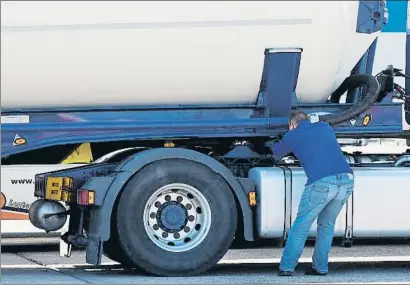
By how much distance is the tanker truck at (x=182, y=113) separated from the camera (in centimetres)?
1041

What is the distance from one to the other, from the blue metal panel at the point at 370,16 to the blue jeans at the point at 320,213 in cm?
138

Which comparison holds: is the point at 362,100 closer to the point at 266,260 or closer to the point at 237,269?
the point at 237,269

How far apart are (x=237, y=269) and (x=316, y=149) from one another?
5.57 feet

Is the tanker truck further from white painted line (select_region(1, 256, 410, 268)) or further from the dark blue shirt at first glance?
white painted line (select_region(1, 256, 410, 268))

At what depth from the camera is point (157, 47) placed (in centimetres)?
1050

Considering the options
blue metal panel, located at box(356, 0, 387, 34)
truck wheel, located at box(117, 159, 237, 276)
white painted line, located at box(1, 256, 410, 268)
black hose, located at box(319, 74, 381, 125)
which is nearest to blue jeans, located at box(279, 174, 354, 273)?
truck wheel, located at box(117, 159, 237, 276)

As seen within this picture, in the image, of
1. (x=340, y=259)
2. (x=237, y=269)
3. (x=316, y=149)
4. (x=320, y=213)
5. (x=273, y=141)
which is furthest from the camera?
(x=340, y=259)

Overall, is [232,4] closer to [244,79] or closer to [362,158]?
[244,79]

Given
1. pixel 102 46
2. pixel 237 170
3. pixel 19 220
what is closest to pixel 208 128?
pixel 237 170

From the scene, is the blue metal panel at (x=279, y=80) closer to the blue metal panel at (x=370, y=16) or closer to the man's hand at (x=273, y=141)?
the man's hand at (x=273, y=141)

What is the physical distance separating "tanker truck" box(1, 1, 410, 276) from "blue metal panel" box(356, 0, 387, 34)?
0.01 m

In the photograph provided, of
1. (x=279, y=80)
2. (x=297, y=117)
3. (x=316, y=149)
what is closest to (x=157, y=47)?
(x=279, y=80)

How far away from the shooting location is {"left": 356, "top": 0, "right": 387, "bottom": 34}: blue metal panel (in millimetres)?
10836

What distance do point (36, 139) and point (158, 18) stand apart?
1.53 meters
